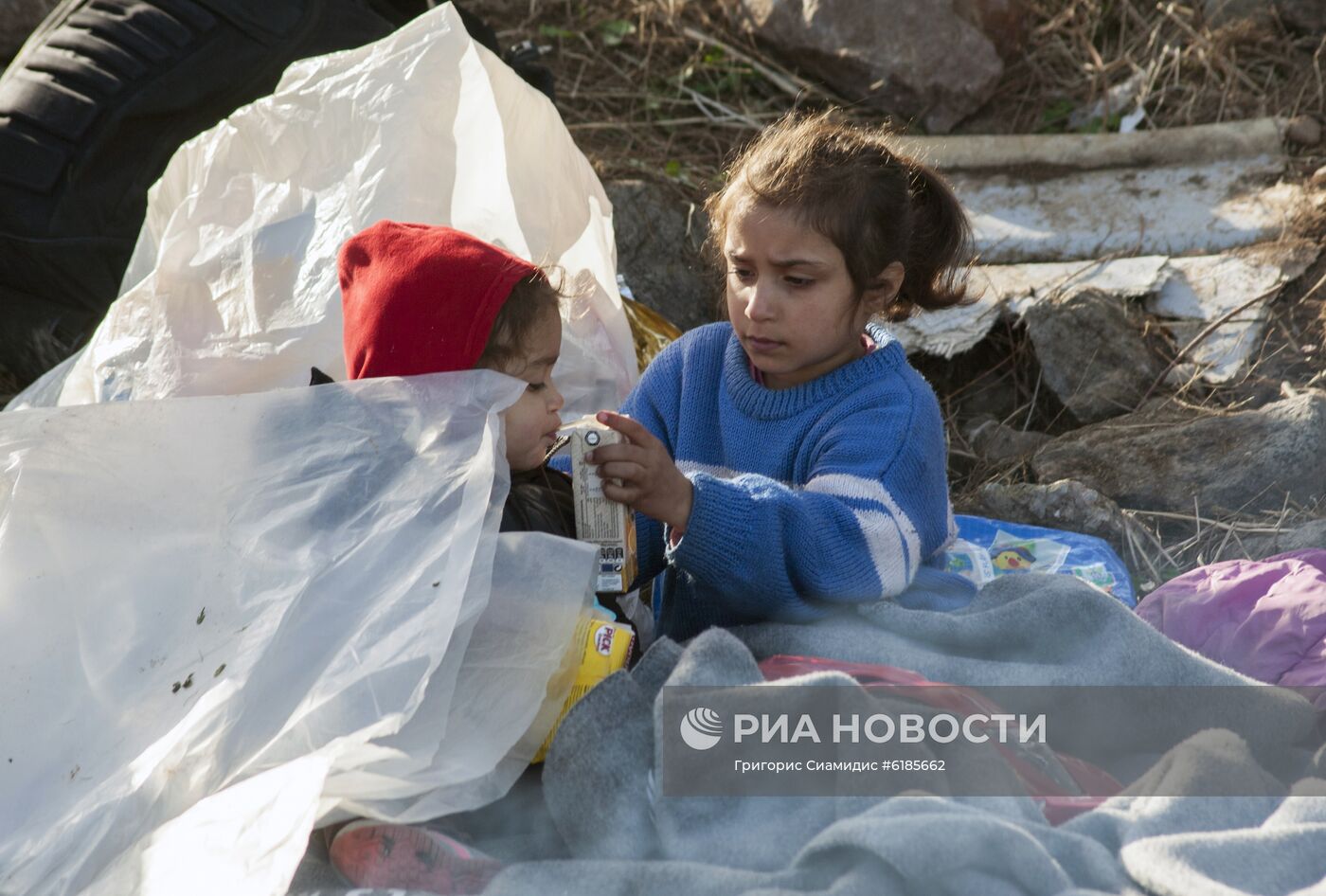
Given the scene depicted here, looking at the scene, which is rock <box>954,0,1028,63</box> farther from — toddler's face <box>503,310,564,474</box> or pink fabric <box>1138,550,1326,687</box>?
toddler's face <box>503,310,564,474</box>

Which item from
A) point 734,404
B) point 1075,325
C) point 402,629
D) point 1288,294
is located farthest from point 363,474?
point 1288,294

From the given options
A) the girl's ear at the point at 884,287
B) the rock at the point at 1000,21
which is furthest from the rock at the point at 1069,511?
the rock at the point at 1000,21

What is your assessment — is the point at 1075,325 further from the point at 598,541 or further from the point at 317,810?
the point at 317,810

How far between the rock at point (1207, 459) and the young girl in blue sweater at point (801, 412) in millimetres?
602

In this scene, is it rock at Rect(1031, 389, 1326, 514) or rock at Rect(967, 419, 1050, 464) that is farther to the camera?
rock at Rect(967, 419, 1050, 464)

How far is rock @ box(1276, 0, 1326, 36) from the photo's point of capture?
11.3ft

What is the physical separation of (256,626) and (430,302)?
16.8 inches

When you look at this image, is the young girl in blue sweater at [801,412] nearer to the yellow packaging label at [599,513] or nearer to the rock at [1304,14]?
the yellow packaging label at [599,513]

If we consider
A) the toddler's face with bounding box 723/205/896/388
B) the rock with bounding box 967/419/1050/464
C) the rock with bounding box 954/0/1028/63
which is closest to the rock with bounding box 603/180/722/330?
the rock with bounding box 967/419/1050/464

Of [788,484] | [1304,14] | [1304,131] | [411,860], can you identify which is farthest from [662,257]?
[1304,14]

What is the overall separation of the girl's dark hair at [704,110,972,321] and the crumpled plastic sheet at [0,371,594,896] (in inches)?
20.5

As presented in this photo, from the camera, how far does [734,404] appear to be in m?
1.87

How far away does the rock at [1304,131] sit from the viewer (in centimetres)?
320

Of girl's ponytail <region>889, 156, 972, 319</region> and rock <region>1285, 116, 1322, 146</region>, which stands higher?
girl's ponytail <region>889, 156, 972, 319</region>
